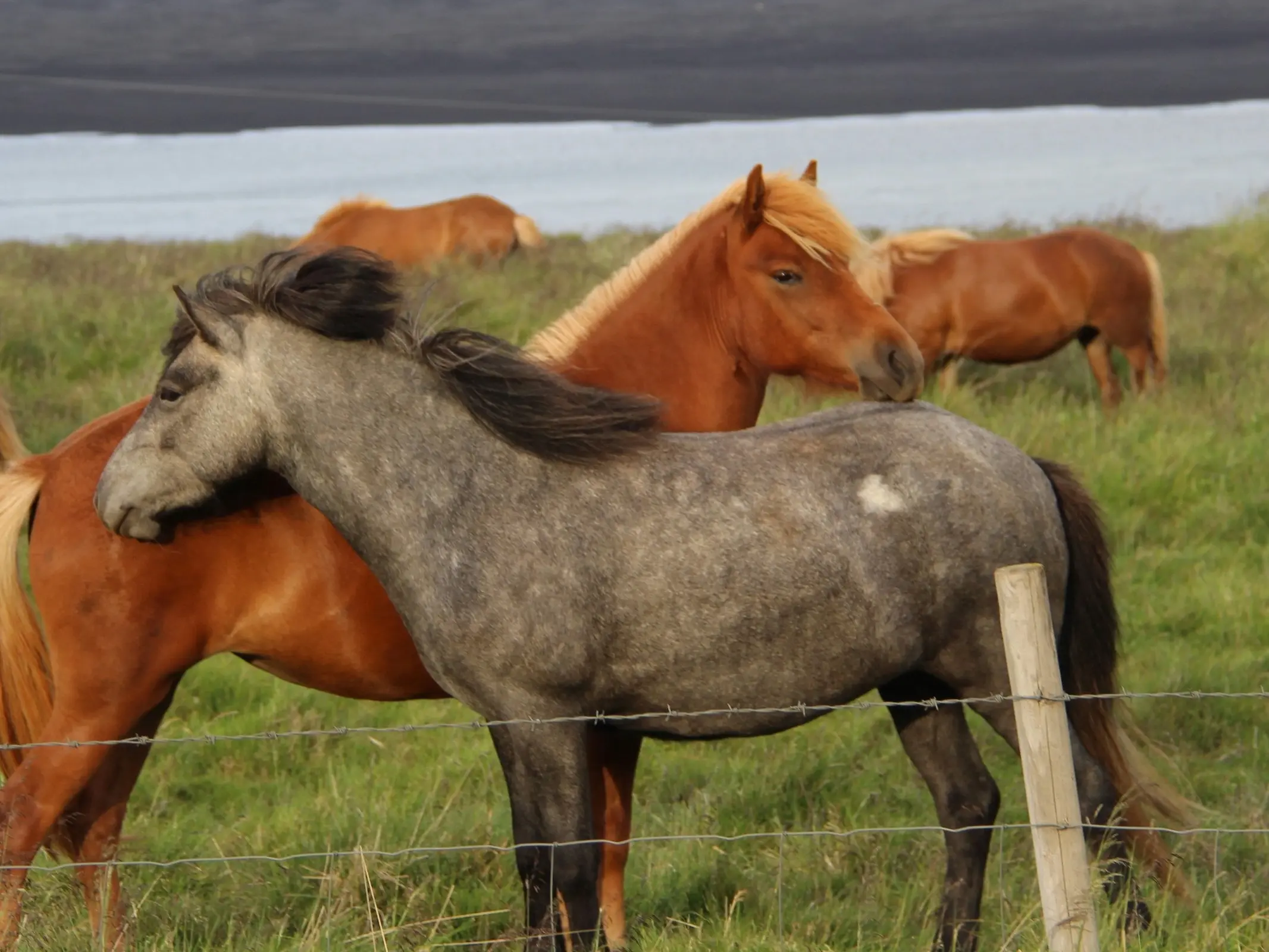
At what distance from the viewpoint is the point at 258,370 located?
11.0 ft

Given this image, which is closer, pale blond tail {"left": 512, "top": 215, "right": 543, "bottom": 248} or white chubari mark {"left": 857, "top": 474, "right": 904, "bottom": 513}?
white chubari mark {"left": 857, "top": 474, "right": 904, "bottom": 513}

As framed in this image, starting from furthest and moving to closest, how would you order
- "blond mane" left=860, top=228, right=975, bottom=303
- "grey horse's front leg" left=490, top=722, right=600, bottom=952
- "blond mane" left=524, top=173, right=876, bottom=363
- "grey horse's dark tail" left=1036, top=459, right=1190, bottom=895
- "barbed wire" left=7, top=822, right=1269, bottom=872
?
"blond mane" left=860, top=228, right=975, bottom=303 → "blond mane" left=524, top=173, right=876, bottom=363 → "grey horse's dark tail" left=1036, top=459, right=1190, bottom=895 → "grey horse's front leg" left=490, top=722, right=600, bottom=952 → "barbed wire" left=7, top=822, right=1269, bottom=872

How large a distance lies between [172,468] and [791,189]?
6.69ft

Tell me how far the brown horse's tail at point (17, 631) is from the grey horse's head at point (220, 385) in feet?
1.66

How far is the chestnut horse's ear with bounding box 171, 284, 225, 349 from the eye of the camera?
3.33 m

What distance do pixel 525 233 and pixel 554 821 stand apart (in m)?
14.1

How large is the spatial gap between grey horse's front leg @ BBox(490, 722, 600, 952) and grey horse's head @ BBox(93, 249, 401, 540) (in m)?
0.91

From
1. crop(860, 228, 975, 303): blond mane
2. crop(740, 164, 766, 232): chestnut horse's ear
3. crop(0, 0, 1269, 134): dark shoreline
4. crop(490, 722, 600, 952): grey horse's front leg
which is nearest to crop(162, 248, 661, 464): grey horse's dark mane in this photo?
crop(490, 722, 600, 952): grey horse's front leg

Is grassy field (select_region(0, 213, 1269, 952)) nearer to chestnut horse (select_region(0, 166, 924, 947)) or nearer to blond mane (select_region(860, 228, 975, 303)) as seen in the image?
chestnut horse (select_region(0, 166, 924, 947))

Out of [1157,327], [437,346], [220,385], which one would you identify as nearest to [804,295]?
[437,346]

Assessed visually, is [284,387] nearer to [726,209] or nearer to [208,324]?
[208,324]

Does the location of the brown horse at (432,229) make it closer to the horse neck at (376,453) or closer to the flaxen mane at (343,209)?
the flaxen mane at (343,209)

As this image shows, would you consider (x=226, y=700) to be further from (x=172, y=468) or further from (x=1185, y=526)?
(x=1185, y=526)

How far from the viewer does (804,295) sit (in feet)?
14.0
